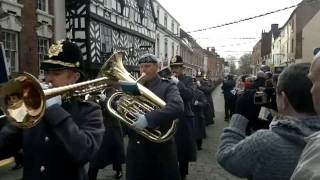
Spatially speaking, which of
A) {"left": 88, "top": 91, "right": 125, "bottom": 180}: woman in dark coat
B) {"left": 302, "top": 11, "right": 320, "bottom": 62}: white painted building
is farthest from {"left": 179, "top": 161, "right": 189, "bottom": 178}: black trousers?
{"left": 302, "top": 11, "right": 320, "bottom": 62}: white painted building

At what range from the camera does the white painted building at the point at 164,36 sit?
3912 centimetres

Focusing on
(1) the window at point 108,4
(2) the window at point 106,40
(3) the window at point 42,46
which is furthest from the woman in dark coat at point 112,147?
(1) the window at point 108,4

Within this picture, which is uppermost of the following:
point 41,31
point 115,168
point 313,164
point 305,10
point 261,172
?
point 305,10

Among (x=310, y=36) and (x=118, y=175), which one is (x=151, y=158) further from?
(x=310, y=36)

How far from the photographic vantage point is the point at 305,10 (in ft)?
155

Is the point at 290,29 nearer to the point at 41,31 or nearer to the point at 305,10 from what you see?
the point at 305,10

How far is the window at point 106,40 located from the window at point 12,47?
6665 millimetres

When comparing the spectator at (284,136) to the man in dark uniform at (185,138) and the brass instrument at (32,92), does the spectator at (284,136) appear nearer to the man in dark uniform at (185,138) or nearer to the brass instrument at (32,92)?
the brass instrument at (32,92)

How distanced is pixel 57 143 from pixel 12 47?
14.0m

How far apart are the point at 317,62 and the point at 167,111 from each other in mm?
3247

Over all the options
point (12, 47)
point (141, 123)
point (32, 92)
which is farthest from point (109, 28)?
point (32, 92)

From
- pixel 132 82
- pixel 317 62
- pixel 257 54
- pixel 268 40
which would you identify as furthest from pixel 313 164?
pixel 257 54

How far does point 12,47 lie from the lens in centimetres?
1622

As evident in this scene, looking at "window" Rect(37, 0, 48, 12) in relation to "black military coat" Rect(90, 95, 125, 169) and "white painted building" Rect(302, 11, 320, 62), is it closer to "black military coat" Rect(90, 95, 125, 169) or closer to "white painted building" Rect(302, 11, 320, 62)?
"black military coat" Rect(90, 95, 125, 169)
